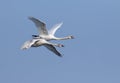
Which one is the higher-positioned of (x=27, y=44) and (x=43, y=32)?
(x=43, y=32)

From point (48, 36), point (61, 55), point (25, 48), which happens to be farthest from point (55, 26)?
point (25, 48)

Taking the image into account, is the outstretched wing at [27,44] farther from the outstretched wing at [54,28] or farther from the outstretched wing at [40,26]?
the outstretched wing at [54,28]

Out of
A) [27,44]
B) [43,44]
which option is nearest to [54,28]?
[43,44]

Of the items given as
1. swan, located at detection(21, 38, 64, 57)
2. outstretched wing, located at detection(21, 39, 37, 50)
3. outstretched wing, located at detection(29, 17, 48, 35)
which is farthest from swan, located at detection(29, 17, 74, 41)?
outstretched wing, located at detection(21, 39, 37, 50)

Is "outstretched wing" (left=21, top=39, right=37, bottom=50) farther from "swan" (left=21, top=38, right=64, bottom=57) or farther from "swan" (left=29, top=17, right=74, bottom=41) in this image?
"swan" (left=29, top=17, right=74, bottom=41)

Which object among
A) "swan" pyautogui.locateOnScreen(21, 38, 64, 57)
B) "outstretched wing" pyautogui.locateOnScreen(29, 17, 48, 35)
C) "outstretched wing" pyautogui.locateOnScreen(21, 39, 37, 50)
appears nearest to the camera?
"outstretched wing" pyautogui.locateOnScreen(21, 39, 37, 50)

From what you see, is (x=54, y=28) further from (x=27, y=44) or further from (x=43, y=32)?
(x=27, y=44)

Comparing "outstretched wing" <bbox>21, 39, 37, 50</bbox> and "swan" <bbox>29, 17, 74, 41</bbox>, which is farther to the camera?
"swan" <bbox>29, 17, 74, 41</bbox>

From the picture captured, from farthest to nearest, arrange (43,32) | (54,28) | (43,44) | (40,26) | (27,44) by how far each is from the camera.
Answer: (54,28), (43,32), (40,26), (43,44), (27,44)

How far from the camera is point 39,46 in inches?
1893

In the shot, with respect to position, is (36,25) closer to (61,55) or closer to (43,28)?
(43,28)

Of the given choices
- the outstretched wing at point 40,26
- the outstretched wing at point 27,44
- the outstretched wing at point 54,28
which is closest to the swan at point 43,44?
the outstretched wing at point 27,44

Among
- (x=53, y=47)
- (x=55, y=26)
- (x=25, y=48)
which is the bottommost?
(x=25, y=48)

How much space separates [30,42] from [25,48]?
2.01m
